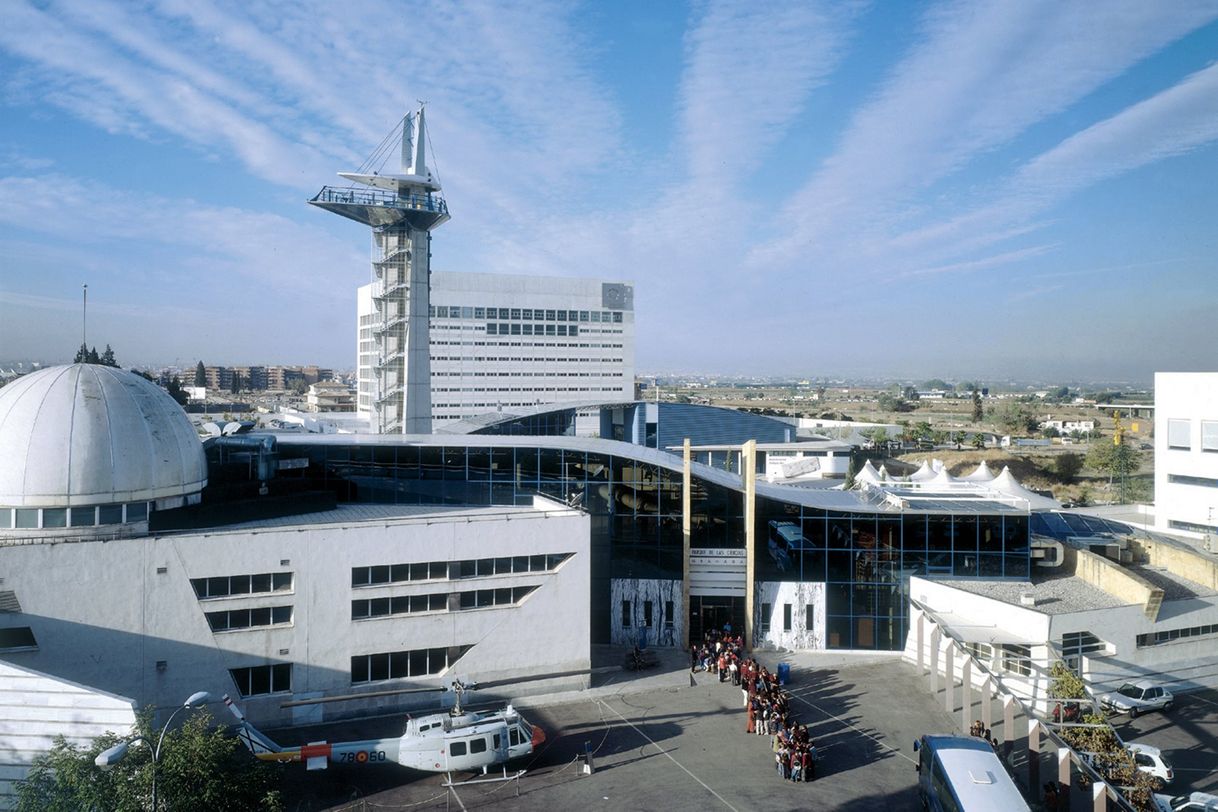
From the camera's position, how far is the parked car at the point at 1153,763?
17656 millimetres

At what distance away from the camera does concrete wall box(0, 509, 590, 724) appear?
60.8 ft

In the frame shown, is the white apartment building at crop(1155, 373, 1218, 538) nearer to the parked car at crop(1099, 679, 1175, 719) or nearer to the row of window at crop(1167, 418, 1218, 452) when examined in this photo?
the row of window at crop(1167, 418, 1218, 452)

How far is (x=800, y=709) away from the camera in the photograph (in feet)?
72.0

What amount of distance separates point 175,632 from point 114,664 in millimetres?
1405

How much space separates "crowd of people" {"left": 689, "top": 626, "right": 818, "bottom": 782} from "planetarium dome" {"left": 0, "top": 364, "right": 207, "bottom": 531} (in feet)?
53.4

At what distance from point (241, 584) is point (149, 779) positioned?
883 centimetres

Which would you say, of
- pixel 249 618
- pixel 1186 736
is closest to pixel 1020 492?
pixel 1186 736

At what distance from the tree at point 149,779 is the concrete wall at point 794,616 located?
17599 millimetres

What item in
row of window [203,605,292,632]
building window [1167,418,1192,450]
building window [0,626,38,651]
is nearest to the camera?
building window [0,626,38,651]

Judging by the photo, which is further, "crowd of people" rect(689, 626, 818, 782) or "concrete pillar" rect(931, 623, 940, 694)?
"concrete pillar" rect(931, 623, 940, 694)

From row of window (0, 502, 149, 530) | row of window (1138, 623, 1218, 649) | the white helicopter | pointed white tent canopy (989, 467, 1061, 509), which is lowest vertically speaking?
the white helicopter

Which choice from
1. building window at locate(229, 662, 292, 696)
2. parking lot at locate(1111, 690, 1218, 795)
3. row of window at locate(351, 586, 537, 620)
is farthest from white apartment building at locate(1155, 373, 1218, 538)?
building window at locate(229, 662, 292, 696)

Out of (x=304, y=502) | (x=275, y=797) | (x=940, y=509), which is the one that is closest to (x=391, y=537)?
(x=304, y=502)

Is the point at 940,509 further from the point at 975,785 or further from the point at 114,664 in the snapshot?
the point at 114,664
